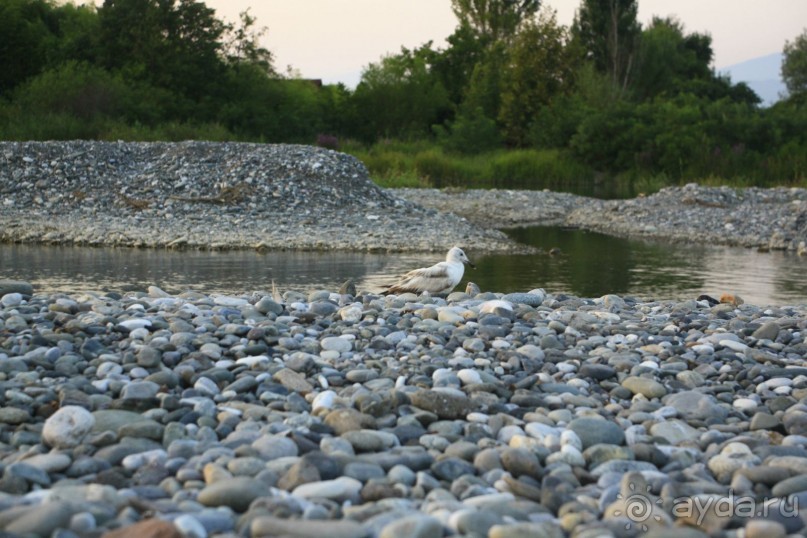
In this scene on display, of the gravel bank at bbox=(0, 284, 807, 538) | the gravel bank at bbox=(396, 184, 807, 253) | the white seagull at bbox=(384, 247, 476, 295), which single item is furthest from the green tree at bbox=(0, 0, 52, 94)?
the gravel bank at bbox=(0, 284, 807, 538)

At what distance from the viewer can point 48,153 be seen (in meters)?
17.5

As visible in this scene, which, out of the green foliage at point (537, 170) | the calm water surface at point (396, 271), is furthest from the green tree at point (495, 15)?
the calm water surface at point (396, 271)

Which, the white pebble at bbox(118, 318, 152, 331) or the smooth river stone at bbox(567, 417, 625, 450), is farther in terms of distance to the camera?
the white pebble at bbox(118, 318, 152, 331)

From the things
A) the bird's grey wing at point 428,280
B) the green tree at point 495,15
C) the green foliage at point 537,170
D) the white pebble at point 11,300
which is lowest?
the white pebble at point 11,300

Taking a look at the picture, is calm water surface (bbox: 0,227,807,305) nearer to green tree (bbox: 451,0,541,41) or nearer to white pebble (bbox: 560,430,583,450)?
white pebble (bbox: 560,430,583,450)

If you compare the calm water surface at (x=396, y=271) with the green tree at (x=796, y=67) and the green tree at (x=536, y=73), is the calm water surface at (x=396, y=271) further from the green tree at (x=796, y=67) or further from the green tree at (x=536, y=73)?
the green tree at (x=796, y=67)

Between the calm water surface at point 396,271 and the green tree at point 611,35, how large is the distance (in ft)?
106

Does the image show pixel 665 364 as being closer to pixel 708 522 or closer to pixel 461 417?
pixel 461 417

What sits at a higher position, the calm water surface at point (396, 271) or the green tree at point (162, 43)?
the green tree at point (162, 43)

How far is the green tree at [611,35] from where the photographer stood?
4400 centimetres

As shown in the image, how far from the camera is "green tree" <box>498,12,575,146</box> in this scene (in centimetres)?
4103


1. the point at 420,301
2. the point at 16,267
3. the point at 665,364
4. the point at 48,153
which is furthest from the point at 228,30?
the point at 665,364

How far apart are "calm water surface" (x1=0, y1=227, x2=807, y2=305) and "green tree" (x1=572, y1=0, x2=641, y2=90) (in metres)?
32.4

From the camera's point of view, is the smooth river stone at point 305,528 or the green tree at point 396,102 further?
the green tree at point 396,102
